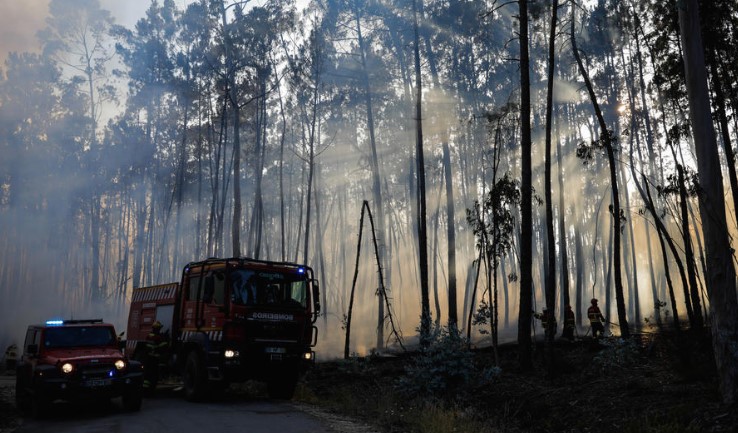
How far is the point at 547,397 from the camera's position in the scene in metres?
11.1

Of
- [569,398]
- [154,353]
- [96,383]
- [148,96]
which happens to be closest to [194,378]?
[154,353]

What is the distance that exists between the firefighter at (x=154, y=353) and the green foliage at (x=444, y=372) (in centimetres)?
566

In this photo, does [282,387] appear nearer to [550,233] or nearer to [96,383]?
[96,383]

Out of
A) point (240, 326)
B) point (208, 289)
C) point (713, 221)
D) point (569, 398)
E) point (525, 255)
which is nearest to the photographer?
point (713, 221)

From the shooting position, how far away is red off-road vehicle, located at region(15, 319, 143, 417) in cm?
1012

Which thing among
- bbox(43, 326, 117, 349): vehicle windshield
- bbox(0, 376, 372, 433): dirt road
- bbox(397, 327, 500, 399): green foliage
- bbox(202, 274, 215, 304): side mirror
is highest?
bbox(202, 274, 215, 304): side mirror

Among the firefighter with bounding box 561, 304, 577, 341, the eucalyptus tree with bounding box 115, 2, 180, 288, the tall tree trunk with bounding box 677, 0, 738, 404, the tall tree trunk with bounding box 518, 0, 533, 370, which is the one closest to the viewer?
the tall tree trunk with bounding box 677, 0, 738, 404

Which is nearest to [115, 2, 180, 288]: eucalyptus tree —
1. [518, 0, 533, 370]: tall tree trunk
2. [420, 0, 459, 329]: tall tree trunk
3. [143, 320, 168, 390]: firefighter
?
[420, 0, 459, 329]: tall tree trunk

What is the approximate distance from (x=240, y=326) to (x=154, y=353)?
109 inches

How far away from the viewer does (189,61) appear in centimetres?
3753

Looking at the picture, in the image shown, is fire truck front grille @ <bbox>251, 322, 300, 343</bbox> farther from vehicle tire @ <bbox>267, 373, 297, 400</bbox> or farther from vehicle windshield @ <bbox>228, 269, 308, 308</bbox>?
vehicle tire @ <bbox>267, 373, 297, 400</bbox>

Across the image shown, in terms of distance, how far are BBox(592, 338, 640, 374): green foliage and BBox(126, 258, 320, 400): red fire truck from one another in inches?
257

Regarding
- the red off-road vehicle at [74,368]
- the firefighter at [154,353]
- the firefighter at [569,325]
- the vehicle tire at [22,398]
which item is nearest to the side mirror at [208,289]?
the firefighter at [154,353]

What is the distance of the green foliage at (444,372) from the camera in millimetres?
11781
